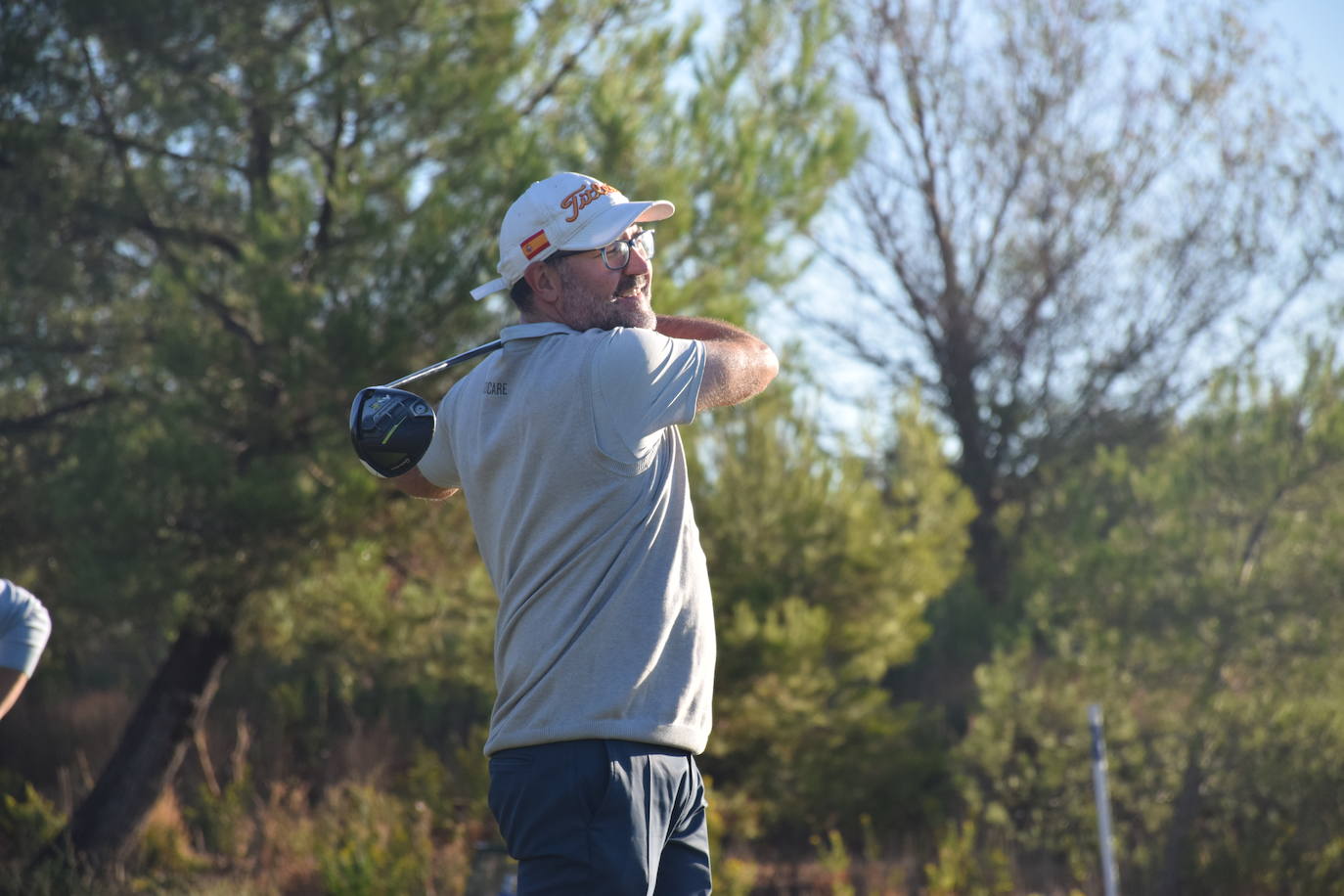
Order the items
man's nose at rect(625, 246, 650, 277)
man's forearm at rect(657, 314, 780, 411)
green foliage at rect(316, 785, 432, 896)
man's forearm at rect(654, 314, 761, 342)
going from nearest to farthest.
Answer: man's forearm at rect(657, 314, 780, 411), man's nose at rect(625, 246, 650, 277), man's forearm at rect(654, 314, 761, 342), green foliage at rect(316, 785, 432, 896)

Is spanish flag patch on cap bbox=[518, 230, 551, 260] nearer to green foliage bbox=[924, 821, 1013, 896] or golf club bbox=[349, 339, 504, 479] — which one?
golf club bbox=[349, 339, 504, 479]

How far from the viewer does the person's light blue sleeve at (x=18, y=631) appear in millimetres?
4016

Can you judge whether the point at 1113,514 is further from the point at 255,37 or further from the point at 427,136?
the point at 255,37

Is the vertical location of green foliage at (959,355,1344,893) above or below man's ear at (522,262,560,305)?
below

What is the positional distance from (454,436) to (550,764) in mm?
746

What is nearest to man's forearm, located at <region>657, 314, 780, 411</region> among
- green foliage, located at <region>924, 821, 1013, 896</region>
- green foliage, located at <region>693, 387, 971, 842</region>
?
green foliage, located at <region>924, 821, 1013, 896</region>

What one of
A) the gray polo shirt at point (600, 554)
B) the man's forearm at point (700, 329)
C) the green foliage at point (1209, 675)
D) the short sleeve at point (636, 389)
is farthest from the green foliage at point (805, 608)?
the short sleeve at point (636, 389)

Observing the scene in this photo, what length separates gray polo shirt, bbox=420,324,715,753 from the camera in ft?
7.82

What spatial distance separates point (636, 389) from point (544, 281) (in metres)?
0.44

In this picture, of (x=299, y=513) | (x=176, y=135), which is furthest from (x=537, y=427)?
(x=176, y=135)

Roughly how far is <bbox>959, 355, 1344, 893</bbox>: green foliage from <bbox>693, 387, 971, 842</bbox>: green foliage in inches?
50.8

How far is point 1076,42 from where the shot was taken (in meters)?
14.8

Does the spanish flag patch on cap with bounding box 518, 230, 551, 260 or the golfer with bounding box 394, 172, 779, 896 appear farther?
the spanish flag patch on cap with bounding box 518, 230, 551, 260

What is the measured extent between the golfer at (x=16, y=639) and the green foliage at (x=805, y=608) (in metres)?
5.74
